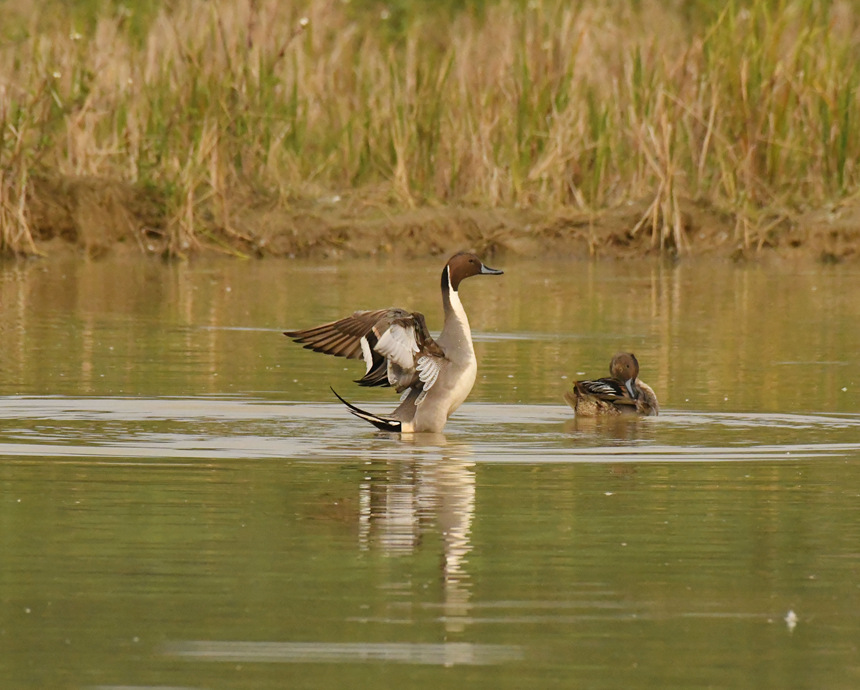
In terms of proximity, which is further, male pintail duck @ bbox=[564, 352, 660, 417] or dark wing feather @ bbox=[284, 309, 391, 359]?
male pintail duck @ bbox=[564, 352, 660, 417]

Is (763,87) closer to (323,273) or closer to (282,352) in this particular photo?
(323,273)

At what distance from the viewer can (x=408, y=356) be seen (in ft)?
32.3

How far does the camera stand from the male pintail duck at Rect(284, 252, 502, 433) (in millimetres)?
9773

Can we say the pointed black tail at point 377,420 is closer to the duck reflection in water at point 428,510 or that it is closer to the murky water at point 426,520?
the murky water at point 426,520

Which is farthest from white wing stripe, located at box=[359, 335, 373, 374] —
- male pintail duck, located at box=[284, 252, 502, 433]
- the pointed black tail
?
the pointed black tail

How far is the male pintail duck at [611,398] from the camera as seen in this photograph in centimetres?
1054

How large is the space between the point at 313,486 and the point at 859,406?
3815mm

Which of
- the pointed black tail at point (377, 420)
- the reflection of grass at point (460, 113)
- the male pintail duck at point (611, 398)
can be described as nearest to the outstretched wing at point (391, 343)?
the pointed black tail at point (377, 420)

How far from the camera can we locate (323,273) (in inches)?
819

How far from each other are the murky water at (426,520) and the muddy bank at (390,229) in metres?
7.71

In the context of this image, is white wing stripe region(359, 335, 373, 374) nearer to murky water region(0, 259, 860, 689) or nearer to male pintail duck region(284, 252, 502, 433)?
male pintail duck region(284, 252, 502, 433)

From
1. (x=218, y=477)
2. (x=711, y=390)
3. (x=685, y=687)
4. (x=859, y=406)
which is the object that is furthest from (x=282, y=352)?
(x=685, y=687)

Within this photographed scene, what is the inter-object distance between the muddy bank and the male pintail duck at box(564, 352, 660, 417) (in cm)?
1187

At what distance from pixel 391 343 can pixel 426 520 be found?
274 centimetres
